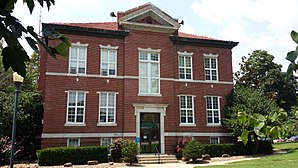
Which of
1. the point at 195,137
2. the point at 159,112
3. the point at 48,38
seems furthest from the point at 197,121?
the point at 48,38

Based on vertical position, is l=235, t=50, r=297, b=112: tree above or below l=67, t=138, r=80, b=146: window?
above

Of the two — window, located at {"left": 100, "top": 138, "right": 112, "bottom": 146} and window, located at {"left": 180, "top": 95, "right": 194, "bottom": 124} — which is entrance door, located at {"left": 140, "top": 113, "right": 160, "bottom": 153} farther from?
Answer: window, located at {"left": 100, "top": 138, "right": 112, "bottom": 146}

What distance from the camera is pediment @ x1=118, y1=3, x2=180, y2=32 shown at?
24484 millimetres

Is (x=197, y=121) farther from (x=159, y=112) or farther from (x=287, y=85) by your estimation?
(x=287, y=85)

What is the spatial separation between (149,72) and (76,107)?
673cm

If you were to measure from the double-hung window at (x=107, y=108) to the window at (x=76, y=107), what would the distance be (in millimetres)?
1406

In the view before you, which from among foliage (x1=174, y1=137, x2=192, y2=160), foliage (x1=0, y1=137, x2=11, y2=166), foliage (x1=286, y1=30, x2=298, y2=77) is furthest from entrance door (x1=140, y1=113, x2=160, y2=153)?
foliage (x1=286, y1=30, x2=298, y2=77)

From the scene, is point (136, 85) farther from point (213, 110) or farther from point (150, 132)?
point (213, 110)

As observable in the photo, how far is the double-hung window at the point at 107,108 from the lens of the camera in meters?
22.9

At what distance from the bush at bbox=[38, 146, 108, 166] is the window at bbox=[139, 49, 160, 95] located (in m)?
6.30

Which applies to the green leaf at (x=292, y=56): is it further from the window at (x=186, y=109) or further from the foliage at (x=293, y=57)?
the window at (x=186, y=109)

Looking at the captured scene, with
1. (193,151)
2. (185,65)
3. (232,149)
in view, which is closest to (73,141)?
(193,151)

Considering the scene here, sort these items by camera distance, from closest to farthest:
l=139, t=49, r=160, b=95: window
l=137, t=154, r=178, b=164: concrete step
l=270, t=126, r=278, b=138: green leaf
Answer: l=270, t=126, r=278, b=138: green leaf
l=137, t=154, r=178, b=164: concrete step
l=139, t=49, r=160, b=95: window

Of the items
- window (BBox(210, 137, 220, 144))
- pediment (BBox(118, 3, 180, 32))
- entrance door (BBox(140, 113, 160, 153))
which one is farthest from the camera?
window (BBox(210, 137, 220, 144))
